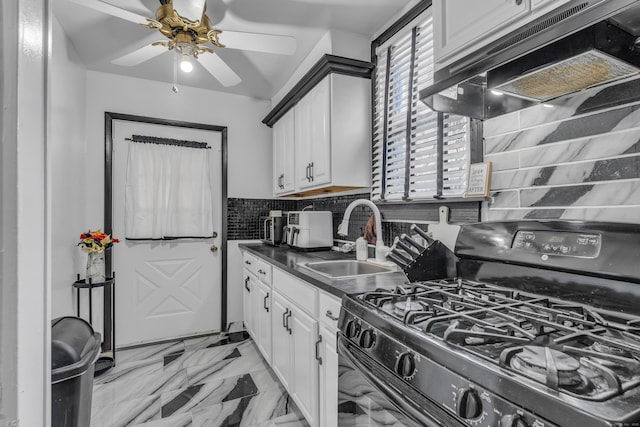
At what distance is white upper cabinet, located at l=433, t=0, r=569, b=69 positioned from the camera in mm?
961

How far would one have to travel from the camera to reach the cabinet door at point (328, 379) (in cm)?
145

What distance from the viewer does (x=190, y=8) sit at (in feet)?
5.25

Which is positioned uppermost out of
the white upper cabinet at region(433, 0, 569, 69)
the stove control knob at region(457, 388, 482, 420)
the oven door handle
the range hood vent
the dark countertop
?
the white upper cabinet at region(433, 0, 569, 69)

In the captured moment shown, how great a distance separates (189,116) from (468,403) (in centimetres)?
328

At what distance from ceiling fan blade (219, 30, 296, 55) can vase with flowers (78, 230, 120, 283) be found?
1.70 meters

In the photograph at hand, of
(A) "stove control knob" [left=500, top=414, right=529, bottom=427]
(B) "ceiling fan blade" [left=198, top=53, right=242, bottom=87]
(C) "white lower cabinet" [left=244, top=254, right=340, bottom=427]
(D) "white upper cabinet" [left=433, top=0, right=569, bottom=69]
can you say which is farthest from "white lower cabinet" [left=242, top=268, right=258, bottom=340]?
(A) "stove control knob" [left=500, top=414, right=529, bottom=427]

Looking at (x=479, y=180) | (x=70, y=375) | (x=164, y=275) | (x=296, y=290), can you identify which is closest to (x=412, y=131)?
(x=479, y=180)

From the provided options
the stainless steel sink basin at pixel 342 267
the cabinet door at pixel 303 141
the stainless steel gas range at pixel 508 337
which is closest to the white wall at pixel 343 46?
the cabinet door at pixel 303 141

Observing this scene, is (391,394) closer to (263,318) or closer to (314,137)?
(263,318)

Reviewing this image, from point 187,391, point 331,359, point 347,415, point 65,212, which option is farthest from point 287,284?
point 65,212

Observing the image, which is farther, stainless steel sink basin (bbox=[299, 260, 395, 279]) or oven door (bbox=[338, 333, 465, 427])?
stainless steel sink basin (bbox=[299, 260, 395, 279])

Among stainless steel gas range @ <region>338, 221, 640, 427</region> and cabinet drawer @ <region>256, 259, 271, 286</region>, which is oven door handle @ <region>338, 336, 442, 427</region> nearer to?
stainless steel gas range @ <region>338, 221, 640, 427</region>

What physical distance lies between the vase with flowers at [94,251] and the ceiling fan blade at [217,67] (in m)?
1.47

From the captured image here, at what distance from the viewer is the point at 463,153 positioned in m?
1.65
